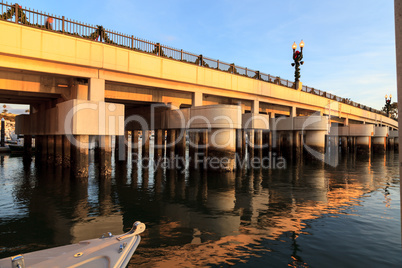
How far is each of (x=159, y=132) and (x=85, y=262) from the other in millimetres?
26941

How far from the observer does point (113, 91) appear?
2481cm

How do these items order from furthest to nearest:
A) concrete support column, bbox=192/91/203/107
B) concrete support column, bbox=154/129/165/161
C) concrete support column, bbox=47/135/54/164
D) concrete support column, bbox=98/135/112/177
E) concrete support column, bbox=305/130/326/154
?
concrete support column, bbox=305/130/326/154, concrete support column, bbox=154/129/165/161, concrete support column, bbox=47/135/54/164, concrete support column, bbox=192/91/203/107, concrete support column, bbox=98/135/112/177

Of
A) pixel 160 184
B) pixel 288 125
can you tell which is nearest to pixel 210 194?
pixel 160 184

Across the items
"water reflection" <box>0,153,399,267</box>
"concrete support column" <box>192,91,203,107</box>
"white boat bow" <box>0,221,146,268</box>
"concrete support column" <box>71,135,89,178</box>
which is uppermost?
"concrete support column" <box>192,91,203,107</box>

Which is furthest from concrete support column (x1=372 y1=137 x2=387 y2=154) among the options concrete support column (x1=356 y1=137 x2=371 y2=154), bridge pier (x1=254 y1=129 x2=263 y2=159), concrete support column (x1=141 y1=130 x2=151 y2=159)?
concrete support column (x1=141 y1=130 x2=151 y2=159)

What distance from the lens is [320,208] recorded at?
13133 mm

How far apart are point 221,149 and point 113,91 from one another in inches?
449

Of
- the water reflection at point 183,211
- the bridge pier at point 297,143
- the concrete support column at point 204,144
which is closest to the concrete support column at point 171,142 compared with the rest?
the concrete support column at point 204,144

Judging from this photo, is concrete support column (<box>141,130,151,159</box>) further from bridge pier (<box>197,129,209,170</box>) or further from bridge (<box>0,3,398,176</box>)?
bridge pier (<box>197,129,209,170</box>)

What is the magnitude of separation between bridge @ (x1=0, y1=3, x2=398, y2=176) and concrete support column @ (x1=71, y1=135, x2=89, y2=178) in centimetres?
7

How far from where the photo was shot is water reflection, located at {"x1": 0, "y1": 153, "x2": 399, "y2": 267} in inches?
320

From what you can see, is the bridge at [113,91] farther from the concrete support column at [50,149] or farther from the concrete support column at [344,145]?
the concrete support column at [344,145]

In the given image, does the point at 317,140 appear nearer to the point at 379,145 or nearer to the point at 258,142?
the point at 258,142

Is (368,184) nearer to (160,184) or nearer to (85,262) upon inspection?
(160,184)
